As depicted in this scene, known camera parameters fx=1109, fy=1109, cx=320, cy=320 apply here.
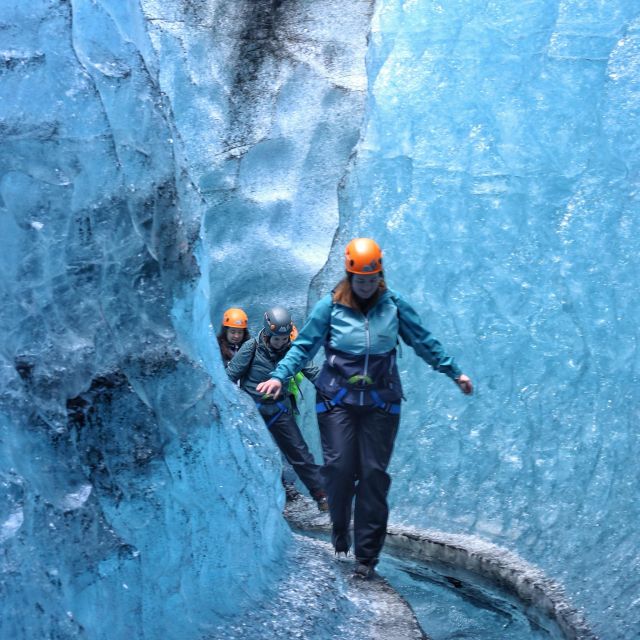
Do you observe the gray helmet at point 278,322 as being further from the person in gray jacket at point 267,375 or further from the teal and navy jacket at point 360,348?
the teal and navy jacket at point 360,348

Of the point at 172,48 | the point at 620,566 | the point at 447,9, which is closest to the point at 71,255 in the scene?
the point at 620,566

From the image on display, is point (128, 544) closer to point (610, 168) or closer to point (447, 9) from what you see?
point (610, 168)

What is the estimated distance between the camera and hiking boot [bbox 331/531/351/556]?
5.93m

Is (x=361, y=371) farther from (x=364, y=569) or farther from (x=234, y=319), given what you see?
(x=234, y=319)

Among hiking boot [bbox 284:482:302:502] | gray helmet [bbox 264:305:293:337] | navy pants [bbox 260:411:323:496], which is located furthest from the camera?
hiking boot [bbox 284:482:302:502]

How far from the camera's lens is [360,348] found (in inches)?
212

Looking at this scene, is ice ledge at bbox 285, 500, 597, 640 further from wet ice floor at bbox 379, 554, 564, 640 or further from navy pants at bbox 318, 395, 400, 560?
navy pants at bbox 318, 395, 400, 560

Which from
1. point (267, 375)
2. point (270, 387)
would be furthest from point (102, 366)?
point (267, 375)

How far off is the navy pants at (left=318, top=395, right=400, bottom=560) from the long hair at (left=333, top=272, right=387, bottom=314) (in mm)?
504

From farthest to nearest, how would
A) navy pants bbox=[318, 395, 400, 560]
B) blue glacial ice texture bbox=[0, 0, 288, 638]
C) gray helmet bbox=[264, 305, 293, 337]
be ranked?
1. gray helmet bbox=[264, 305, 293, 337]
2. navy pants bbox=[318, 395, 400, 560]
3. blue glacial ice texture bbox=[0, 0, 288, 638]

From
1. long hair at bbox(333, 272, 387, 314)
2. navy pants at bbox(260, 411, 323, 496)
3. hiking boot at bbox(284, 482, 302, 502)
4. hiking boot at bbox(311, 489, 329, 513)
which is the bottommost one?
hiking boot at bbox(284, 482, 302, 502)

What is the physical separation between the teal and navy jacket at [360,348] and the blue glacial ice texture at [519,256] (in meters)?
1.52

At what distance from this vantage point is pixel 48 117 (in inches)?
180

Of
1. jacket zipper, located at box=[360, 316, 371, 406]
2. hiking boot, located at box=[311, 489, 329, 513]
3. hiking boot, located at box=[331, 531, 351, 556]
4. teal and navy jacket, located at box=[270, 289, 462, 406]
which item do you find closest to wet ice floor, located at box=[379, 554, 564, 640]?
hiking boot, located at box=[331, 531, 351, 556]
